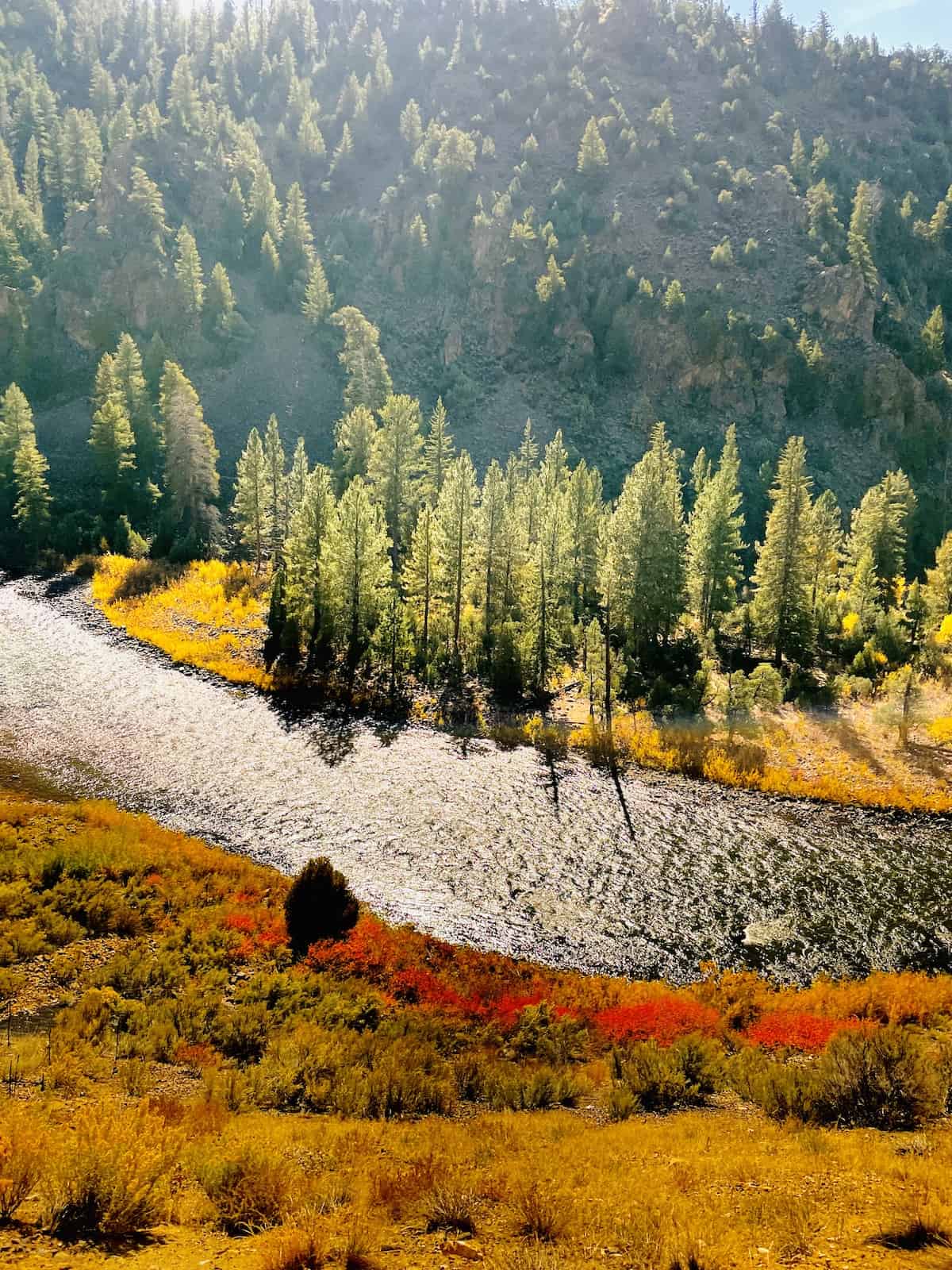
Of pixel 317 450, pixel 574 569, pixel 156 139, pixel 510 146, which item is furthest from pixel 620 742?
pixel 510 146

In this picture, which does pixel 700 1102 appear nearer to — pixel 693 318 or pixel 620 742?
pixel 620 742

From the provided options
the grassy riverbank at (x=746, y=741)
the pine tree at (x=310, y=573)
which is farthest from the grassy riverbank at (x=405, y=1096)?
the pine tree at (x=310, y=573)

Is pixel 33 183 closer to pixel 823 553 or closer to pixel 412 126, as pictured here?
pixel 412 126

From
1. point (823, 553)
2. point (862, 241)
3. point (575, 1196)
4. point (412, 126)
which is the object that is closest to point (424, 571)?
point (823, 553)

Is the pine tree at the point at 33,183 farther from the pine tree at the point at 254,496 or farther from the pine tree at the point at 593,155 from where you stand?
the pine tree at the point at 593,155

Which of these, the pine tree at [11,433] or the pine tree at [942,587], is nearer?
the pine tree at [942,587]

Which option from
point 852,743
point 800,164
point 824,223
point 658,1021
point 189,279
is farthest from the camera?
point 800,164
